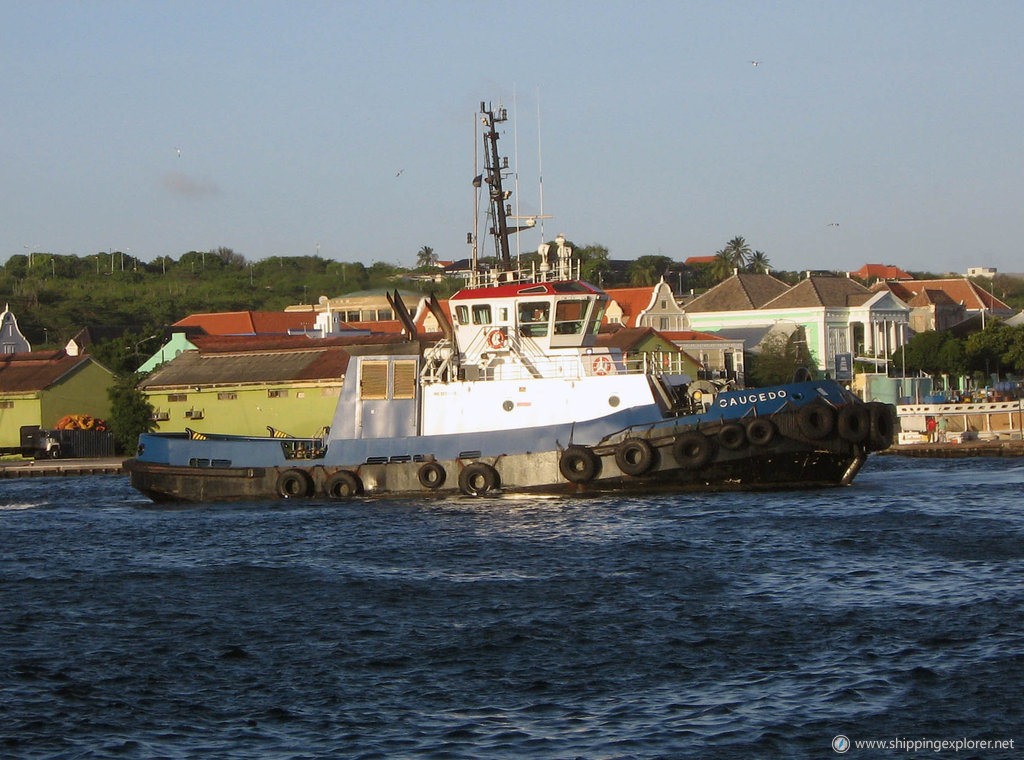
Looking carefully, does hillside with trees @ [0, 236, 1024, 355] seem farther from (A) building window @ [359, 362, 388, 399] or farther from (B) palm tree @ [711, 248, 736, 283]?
(A) building window @ [359, 362, 388, 399]

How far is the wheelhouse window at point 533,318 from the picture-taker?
28.7m

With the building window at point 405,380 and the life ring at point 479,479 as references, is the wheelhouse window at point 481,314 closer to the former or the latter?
the building window at point 405,380

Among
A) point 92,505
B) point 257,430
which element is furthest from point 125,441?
point 92,505

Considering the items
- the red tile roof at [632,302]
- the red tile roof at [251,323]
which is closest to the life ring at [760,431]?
the red tile roof at [632,302]

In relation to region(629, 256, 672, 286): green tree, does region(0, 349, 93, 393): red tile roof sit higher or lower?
lower

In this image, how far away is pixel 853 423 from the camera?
26406 mm

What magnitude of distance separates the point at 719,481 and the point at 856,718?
1440 cm

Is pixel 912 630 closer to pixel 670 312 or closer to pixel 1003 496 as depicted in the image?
pixel 1003 496

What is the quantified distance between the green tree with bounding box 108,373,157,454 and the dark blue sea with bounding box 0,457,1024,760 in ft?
81.8

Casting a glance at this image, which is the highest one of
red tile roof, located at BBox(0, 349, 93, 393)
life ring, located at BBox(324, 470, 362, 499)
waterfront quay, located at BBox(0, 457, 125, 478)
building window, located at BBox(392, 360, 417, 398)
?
red tile roof, located at BBox(0, 349, 93, 393)

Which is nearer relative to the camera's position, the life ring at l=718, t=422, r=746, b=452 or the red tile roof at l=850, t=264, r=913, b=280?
the life ring at l=718, t=422, r=746, b=452

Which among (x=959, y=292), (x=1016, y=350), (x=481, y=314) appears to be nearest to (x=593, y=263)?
(x=959, y=292)

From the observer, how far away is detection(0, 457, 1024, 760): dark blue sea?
12.3 m

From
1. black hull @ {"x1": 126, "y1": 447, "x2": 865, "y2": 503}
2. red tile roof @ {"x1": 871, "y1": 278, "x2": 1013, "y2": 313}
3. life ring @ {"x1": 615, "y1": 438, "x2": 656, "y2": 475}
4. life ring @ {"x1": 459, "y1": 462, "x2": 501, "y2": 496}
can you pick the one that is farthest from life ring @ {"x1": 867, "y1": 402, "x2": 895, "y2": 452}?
red tile roof @ {"x1": 871, "y1": 278, "x2": 1013, "y2": 313}
